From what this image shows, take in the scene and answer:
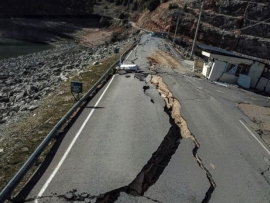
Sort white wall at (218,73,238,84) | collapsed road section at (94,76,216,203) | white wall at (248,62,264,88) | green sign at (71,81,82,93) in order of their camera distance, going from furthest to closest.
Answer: white wall at (218,73,238,84)
white wall at (248,62,264,88)
green sign at (71,81,82,93)
collapsed road section at (94,76,216,203)

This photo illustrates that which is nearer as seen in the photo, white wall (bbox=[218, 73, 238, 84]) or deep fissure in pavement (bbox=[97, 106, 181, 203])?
deep fissure in pavement (bbox=[97, 106, 181, 203])

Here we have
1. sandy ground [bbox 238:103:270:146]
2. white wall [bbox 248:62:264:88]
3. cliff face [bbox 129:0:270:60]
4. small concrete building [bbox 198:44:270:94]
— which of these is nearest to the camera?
sandy ground [bbox 238:103:270:146]

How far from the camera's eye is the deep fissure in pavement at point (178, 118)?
8.63 metres

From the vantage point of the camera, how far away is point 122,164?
897cm

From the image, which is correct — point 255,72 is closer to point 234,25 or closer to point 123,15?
point 234,25

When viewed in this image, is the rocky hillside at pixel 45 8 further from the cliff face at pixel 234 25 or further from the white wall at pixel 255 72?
the white wall at pixel 255 72

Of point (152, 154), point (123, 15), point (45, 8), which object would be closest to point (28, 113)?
point (152, 154)

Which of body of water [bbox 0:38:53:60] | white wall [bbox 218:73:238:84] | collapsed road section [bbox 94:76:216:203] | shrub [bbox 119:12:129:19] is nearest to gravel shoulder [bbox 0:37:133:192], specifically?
collapsed road section [bbox 94:76:216:203]

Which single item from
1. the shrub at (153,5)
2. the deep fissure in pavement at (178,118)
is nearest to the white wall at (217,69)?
the deep fissure in pavement at (178,118)

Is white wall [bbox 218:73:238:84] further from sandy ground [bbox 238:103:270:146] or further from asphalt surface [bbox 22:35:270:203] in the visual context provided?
asphalt surface [bbox 22:35:270:203]

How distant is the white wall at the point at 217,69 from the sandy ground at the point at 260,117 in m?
6.68

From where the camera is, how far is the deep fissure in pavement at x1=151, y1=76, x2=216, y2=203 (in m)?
8.63

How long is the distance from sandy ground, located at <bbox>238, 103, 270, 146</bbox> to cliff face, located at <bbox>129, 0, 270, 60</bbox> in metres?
46.1

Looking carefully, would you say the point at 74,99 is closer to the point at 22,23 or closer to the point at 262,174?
the point at 262,174
